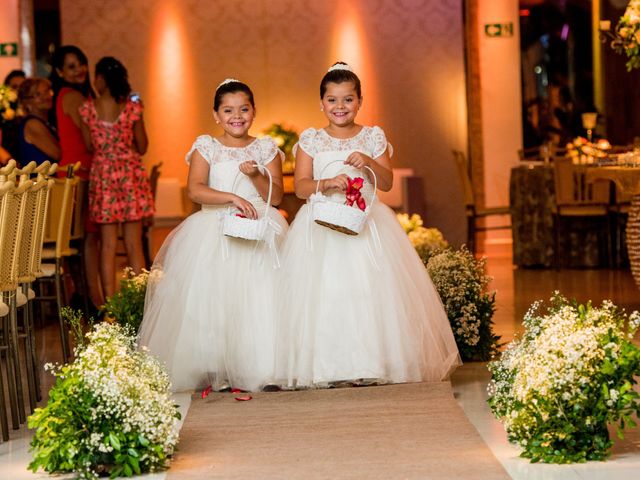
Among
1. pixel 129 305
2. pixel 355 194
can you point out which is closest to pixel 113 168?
pixel 129 305

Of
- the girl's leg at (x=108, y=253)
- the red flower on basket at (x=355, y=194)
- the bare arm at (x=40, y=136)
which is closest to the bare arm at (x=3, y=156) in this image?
the bare arm at (x=40, y=136)

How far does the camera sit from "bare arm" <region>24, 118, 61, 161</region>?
28.3ft

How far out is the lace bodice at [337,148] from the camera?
19.4ft

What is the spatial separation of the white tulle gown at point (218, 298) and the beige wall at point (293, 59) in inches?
293

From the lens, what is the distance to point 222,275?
19.5 feet

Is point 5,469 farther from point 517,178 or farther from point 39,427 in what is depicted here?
point 517,178

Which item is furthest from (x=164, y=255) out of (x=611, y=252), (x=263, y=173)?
(x=611, y=252)

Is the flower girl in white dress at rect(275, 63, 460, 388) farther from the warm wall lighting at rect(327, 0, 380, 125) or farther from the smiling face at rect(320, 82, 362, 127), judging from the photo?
the warm wall lighting at rect(327, 0, 380, 125)

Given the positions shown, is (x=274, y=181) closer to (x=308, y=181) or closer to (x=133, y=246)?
(x=308, y=181)

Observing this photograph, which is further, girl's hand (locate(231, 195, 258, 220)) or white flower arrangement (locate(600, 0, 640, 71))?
white flower arrangement (locate(600, 0, 640, 71))

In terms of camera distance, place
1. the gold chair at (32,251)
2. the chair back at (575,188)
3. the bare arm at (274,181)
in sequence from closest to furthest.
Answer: the gold chair at (32,251) < the bare arm at (274,181) < the chair back at (575,188)

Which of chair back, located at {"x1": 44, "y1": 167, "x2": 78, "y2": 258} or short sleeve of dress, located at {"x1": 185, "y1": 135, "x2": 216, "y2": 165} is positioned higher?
short sleeve of dress, located at {"x1": 185, "y1": 135, "x2": 216, "y2": 165}

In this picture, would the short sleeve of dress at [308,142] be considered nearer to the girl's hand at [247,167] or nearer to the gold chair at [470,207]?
the girl's hand at [247,167]

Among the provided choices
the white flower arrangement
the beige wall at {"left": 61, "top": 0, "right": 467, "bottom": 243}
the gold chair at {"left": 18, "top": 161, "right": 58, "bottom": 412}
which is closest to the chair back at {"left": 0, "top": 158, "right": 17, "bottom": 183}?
the gold chair at {"left": 18, "top": 161, "right": 58, "bottom": 412}
